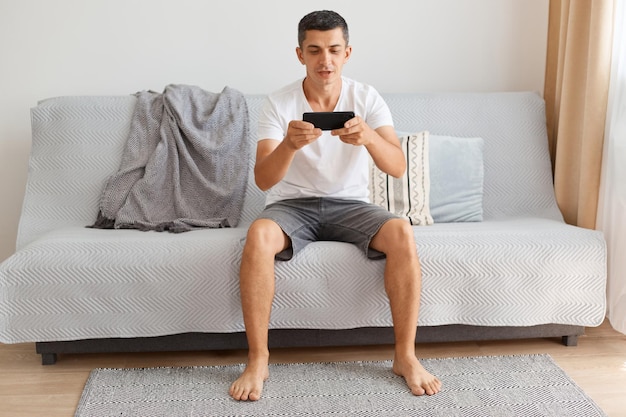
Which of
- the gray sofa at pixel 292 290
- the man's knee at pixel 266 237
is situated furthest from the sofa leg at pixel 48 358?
the man's knee at pixel 266 237

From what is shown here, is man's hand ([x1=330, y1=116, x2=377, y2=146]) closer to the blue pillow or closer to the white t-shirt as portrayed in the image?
the white t-shirt

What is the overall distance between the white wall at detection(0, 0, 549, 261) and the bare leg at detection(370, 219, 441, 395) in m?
1.20

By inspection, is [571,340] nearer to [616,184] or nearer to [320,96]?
[616,184]

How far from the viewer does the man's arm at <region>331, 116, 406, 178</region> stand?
1958 millimetres

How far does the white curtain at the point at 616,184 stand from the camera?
2.34 m

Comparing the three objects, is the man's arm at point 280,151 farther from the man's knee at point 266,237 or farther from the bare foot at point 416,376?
the bare foot at point 416,376

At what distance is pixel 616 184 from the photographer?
2379mm

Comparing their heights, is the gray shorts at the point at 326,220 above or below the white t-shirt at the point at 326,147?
below

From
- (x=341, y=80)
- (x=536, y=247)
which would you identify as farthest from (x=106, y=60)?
(x=536, y=247)

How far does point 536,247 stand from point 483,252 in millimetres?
174

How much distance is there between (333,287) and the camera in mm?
2119

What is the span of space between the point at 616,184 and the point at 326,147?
100 cm

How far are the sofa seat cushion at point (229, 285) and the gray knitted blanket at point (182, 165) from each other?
0.36 meters

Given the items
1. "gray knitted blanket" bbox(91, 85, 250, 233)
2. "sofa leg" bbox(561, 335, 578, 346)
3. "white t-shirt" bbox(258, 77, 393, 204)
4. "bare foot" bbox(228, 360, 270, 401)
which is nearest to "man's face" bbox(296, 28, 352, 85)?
"white t-shirt" bbox(258, 77, 393, 204)
